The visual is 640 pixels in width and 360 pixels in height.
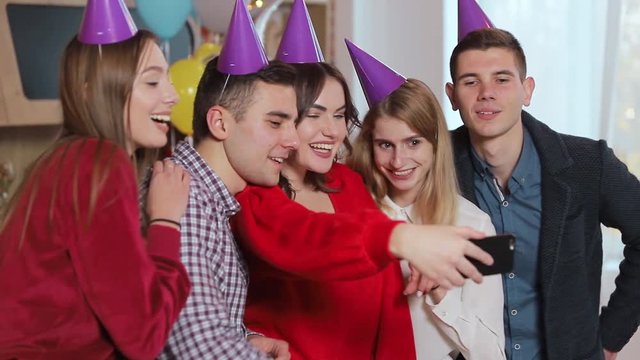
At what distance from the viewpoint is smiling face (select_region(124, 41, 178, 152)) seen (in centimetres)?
120

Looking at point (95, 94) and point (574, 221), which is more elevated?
point (95, 94)

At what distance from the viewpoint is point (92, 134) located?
1156 millimetres

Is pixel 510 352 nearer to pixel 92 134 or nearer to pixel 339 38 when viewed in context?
pixel 92 134

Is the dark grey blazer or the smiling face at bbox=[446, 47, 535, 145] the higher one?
the smiling face at bbox=[446, 47, 535, 145]

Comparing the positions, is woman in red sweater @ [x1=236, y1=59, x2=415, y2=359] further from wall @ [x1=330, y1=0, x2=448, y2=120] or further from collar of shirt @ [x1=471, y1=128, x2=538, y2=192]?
wall @ [x1=330, y1=0, x2=448, y2=120]

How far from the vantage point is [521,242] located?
1.71 m

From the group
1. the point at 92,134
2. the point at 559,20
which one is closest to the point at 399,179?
the point at 92,134

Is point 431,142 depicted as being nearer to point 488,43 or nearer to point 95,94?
point 488,43

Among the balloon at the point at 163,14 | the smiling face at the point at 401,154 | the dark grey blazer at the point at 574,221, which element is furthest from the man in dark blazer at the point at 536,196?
the balloon at the point at 163,14

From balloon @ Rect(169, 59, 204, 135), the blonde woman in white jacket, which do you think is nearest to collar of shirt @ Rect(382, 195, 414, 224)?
the blonde woman in white jacket

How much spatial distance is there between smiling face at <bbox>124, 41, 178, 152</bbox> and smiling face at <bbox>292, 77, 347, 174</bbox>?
1.19ft

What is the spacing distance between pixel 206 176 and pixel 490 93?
68 centimetres

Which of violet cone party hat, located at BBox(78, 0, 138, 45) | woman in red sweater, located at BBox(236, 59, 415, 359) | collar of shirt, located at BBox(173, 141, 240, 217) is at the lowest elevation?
woman in red sweater, located at BBox(236, 59, 415, 359)

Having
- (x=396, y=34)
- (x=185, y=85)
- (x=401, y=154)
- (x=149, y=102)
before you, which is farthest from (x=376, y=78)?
(x=396, y=34)
